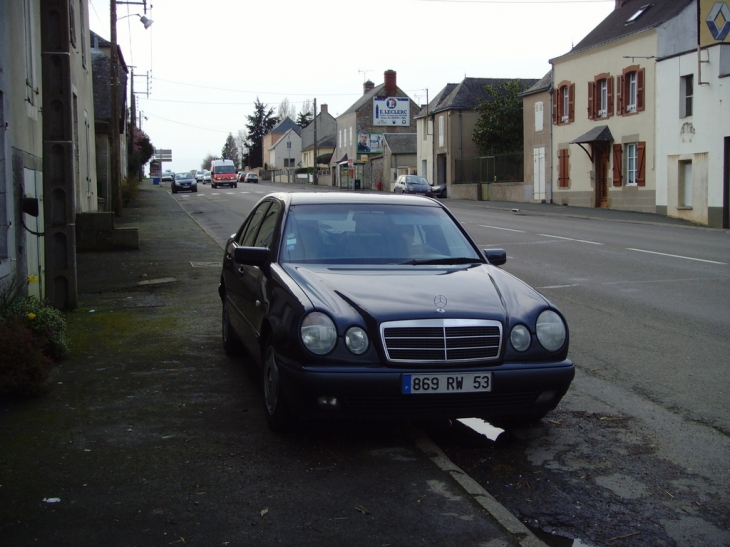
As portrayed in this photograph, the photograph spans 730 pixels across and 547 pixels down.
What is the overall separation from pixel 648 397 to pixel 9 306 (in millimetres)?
5233

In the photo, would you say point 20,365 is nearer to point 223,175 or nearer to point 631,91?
point 631,91

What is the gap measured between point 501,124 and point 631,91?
20.7m

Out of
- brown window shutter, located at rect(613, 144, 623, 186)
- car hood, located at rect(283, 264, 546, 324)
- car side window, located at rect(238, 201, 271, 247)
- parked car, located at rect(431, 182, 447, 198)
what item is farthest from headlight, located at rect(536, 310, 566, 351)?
parked car, located at rect(431, 182, 447, 198)

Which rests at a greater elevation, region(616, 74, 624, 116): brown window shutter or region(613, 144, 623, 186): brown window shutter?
region(616, 74, 624, 116): brown window shutter

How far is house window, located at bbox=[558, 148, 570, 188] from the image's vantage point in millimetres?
42319

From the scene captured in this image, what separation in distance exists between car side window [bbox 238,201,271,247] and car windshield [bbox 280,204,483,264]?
86 centimetres

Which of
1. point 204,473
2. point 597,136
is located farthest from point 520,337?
point 597,136

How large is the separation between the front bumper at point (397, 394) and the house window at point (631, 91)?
32957mm

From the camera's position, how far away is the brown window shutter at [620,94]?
37.2 meters

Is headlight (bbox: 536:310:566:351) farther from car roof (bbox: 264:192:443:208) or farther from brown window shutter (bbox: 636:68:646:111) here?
brown window shutter (bbox: 636:68:646:111)

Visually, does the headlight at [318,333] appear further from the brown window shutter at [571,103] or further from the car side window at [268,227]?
the brown window shutter at [571,103]

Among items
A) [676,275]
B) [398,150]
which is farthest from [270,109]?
[676,275]

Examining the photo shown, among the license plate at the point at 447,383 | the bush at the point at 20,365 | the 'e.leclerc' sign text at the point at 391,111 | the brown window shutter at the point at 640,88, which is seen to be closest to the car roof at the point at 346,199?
the bush at the point at 20,365

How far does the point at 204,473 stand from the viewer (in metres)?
4.66
